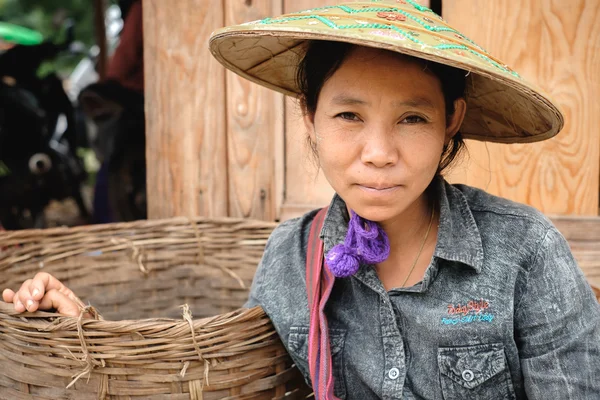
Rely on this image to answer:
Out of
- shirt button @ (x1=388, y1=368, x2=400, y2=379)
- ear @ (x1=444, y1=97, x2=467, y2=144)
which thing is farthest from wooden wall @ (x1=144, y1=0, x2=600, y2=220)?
shirt button @ (x1=388, y1=368, x2=400, y2=379)

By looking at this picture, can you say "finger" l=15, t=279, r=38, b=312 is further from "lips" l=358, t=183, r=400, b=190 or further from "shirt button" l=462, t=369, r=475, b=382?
"shirt button" l=462, t=369, r=475, b=382

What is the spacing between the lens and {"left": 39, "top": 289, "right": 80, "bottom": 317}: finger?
1523mm

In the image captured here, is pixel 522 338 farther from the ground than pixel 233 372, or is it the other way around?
pixel 522 338

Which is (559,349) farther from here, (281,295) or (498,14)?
(498,14)

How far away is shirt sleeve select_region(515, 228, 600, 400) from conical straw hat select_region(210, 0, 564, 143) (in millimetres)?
287

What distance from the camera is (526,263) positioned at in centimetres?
134

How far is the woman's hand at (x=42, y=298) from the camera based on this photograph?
1470 millimetres

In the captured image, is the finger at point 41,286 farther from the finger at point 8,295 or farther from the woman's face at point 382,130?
the woman's face at point 382,130

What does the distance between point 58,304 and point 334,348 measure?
66 cm

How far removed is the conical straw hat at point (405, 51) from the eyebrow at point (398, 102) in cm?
10

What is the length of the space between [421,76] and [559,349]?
613 mm

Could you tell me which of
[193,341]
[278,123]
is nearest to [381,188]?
[193,341]

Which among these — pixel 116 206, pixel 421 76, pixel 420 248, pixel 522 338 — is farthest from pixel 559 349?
pixel 116 206

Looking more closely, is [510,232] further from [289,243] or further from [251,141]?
[251,141]
